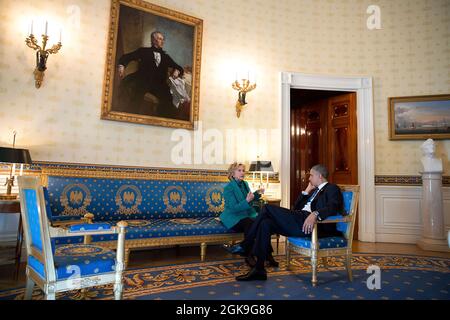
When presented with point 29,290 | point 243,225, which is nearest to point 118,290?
point 29,290

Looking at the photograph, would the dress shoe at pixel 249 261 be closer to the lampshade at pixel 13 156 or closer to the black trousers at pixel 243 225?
the black trousers at pixel 243 225

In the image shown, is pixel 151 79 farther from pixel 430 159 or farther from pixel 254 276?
pixel 430 159

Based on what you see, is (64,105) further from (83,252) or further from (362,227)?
(362,227)

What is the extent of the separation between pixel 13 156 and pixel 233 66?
11.6 feet

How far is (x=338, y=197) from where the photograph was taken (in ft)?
10.2

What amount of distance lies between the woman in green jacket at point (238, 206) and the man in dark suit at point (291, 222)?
370 millimetres

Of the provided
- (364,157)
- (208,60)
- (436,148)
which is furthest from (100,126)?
(436,148)

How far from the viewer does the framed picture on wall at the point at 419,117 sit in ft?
17.4

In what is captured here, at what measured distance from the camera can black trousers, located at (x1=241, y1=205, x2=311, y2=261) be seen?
303 centimetres

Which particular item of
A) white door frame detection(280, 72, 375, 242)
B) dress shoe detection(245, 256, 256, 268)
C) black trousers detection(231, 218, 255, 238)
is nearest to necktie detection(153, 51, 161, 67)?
white door frame detection(280, 72, 375, 242)

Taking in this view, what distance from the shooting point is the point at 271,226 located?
10.2 ft

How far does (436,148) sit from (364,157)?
1.19 m

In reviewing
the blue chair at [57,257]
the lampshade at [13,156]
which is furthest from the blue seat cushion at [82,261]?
the lampshade at [13,156]

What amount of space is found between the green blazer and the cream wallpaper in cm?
121
